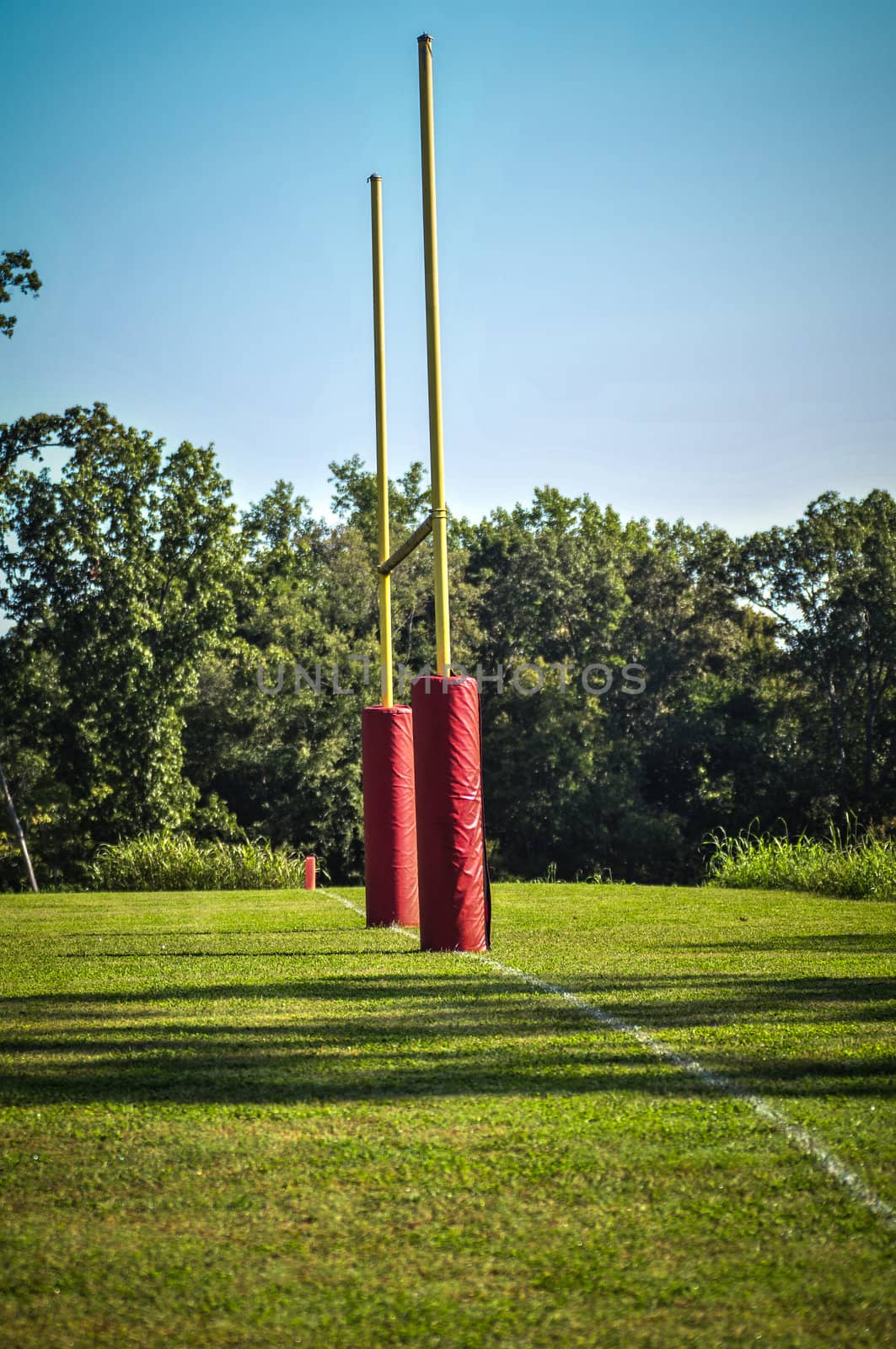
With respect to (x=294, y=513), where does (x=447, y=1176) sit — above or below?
below

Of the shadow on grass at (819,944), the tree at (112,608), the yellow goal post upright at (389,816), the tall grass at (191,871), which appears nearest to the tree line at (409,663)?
the tree at (112,608)

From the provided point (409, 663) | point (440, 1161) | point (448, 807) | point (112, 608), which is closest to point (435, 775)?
point (448, 807)

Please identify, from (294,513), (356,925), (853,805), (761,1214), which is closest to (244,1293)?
(761,1214)

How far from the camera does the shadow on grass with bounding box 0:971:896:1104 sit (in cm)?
468

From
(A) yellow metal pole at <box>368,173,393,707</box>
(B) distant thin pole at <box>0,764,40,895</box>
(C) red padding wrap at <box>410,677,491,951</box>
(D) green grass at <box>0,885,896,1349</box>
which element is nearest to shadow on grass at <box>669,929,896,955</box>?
(D) green grass at <box>0,885,896,1349</box>

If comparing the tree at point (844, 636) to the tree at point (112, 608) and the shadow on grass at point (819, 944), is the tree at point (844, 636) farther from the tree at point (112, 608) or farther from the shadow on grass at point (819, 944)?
the shadow on grass at point (819, 944)

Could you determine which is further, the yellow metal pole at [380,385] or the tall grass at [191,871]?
the tall grass at [191,871]

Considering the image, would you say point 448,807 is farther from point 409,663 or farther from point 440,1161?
point 409,663

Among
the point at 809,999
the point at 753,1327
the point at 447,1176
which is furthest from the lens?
the point at 809,999

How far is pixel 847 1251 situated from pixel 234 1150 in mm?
1848

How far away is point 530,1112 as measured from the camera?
4.28 metres

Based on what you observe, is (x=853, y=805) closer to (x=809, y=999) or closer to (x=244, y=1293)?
(x=809, y=999)

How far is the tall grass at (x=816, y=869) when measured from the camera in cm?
1432

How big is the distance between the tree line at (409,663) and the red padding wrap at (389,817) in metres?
18.6
